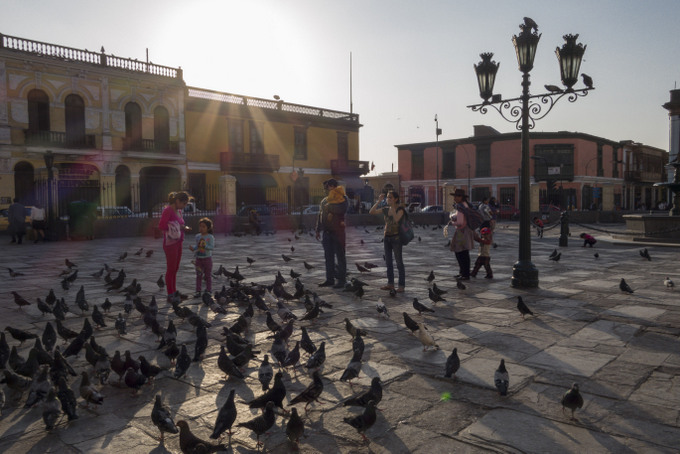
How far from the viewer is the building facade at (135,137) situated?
24188 millimetres

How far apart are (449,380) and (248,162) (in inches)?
1219

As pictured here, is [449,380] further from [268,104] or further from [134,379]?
[268,104]

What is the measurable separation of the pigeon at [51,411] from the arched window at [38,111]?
26488 millimetres

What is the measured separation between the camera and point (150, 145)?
1141 inches

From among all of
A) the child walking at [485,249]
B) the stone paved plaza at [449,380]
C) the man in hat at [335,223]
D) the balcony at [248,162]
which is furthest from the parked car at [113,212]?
the child walking at [485,249]

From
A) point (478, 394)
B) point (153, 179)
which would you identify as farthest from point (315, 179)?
point (478, 394)

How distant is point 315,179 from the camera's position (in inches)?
1508

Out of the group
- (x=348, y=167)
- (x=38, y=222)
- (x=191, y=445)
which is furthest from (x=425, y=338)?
(x=348, y=167)

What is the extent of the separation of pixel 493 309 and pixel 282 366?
3.33m

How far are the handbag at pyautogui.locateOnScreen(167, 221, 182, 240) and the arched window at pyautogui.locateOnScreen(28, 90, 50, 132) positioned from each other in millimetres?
23051

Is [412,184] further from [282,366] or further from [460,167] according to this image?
[282,366]

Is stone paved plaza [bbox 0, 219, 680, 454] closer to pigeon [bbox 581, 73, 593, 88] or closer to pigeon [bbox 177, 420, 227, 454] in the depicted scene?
pigeon [bbox 177, 420, 227, 454]

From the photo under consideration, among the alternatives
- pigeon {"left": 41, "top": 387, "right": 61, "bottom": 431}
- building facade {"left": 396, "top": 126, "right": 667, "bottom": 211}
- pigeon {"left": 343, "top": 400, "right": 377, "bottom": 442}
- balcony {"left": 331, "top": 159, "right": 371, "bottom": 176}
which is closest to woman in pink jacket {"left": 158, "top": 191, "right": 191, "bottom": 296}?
pigeon {"left": 41, "top": 387, "right": 61, "bottom": 431}

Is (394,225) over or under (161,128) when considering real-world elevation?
under
